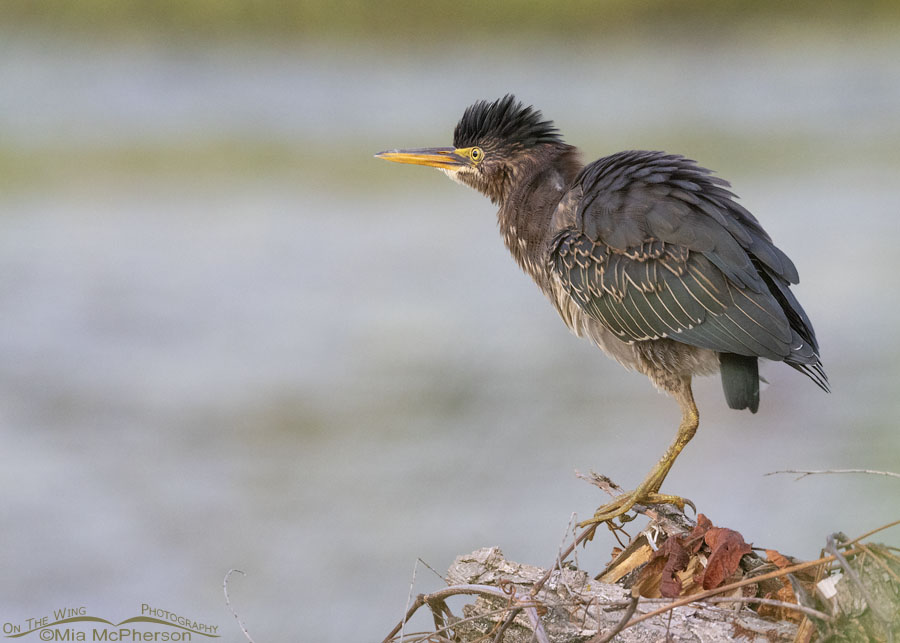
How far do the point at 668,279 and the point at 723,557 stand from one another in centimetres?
71

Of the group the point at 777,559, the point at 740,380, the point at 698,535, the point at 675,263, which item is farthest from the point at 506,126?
the point at 777,559

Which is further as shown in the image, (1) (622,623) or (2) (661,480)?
(2) (661,480)

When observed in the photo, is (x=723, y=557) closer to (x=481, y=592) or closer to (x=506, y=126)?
(x=481, y=592)

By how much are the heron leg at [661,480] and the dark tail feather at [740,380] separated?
12 cm

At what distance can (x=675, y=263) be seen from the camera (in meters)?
2.06

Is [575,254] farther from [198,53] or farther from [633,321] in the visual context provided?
[198,53]

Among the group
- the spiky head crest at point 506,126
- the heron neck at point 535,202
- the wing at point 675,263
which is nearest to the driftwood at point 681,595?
the wing at point 675,263

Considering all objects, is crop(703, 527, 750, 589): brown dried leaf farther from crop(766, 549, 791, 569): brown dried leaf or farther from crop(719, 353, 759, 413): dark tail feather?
crop(719, 353, 759, 413): dark tail feather

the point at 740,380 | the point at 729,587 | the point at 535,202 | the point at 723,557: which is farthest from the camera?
the point at 535,202

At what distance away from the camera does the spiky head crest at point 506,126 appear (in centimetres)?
259

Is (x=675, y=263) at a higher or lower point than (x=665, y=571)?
higher

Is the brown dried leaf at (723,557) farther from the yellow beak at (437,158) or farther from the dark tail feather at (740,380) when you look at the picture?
the yellow beak at (437,158)

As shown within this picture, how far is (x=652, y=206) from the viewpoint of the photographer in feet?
6.89

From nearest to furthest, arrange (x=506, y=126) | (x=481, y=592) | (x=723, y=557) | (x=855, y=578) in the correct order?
1. (x=855, y=578)
2. (x=481, y=592)
3. (x=723, y=557)
4. (x=506, y=126)
